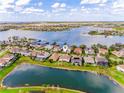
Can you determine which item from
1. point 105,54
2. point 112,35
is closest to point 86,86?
point 105,54

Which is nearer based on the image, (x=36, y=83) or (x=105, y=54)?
(x=36, y=83)

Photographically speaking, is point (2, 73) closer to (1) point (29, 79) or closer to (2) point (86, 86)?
(1) point (29, 79)

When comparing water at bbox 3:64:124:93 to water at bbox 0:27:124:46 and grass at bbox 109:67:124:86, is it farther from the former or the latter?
water at bbox 0:27:124:46

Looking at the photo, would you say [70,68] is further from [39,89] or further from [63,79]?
[39,89]

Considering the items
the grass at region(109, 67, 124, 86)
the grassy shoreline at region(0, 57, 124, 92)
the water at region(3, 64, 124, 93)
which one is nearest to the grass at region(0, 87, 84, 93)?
the water at region(3, 64, 124, 93)

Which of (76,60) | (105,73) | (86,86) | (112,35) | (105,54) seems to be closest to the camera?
(86,86)

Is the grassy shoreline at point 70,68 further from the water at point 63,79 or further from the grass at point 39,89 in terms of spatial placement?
the grass at point 39,89

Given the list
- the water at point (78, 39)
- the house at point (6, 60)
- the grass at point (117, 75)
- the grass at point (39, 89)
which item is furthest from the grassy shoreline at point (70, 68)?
the water at point (78, 39)

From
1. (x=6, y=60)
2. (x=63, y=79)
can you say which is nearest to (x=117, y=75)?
(x=63, y=79)
